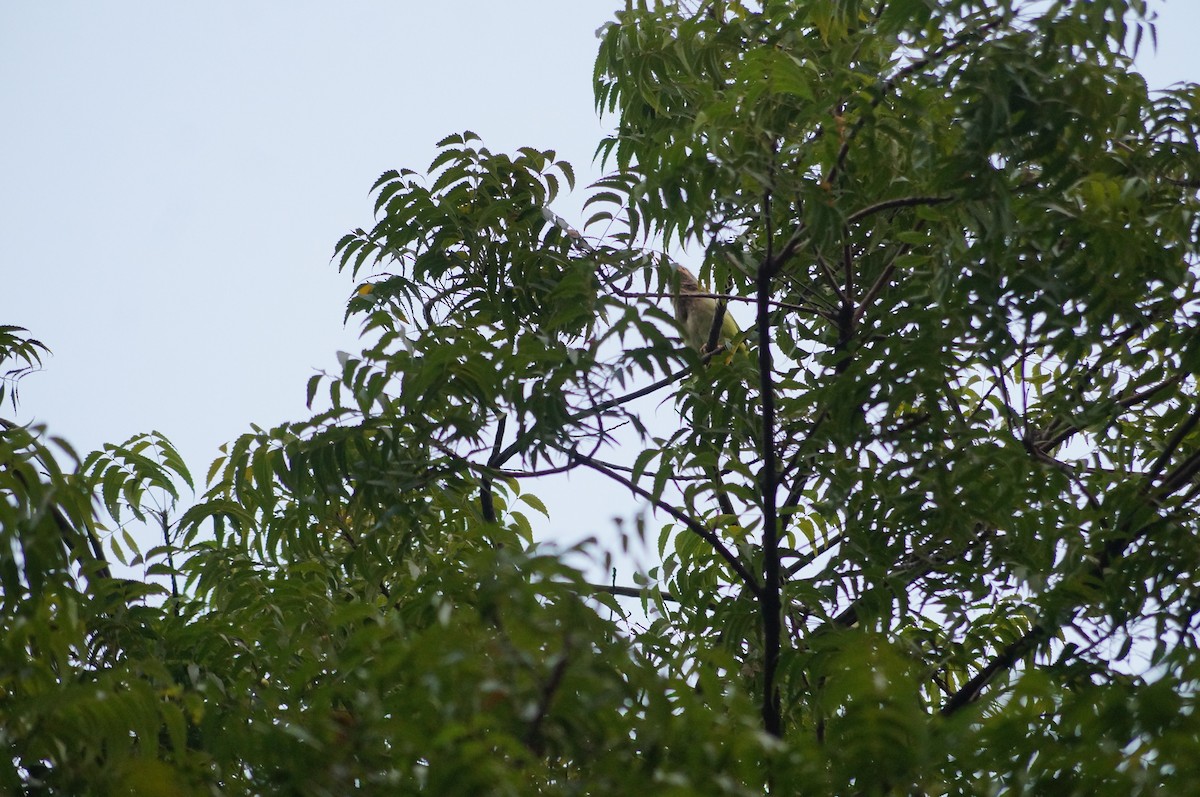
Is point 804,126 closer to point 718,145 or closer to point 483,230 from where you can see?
point 718,145

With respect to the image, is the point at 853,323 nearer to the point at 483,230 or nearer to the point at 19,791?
the point at 483,230

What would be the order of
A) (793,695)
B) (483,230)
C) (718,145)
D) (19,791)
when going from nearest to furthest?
(19,791) → (718,145) → (793,695) → (483,230)

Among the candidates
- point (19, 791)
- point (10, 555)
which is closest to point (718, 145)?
point (10, 555)

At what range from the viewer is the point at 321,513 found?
11.2 feet

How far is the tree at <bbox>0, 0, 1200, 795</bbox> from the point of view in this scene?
2043mm

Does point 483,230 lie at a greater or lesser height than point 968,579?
greater

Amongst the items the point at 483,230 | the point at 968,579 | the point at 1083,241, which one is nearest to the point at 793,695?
the point at 968,579

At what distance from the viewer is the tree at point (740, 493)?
6.70 feet

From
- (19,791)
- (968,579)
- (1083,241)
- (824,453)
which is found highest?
(1083,241)

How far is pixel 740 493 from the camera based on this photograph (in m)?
3.12

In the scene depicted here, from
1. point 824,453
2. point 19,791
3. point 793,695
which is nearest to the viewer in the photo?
point 19,791

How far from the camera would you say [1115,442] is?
12.2 feet

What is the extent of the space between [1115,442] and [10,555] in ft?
10.2

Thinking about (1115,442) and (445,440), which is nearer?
(445,440)
